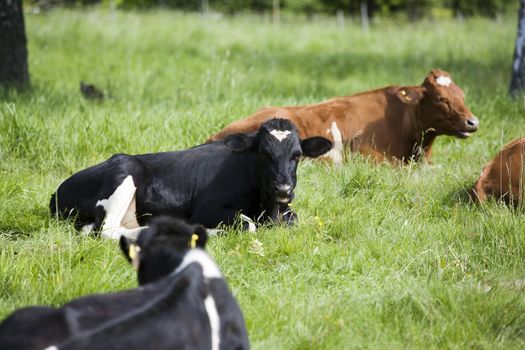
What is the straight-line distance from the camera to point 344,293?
5.13 m

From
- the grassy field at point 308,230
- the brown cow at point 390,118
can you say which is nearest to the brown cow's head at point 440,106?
the brown cow at point 390,118

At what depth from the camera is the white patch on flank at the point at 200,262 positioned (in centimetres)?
382

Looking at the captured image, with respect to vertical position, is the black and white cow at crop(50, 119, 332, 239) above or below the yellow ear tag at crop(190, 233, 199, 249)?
below

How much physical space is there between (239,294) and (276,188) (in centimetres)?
161

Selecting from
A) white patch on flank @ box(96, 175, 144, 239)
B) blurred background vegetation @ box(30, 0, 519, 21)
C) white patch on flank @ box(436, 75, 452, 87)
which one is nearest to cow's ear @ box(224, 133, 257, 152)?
white patch on flank @ box(96, 175, 144, 239)

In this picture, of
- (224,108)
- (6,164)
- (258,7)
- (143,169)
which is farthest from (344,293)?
(258,7)

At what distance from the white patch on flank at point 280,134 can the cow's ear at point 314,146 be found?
0.30 meters

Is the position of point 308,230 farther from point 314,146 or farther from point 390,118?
point 390,118

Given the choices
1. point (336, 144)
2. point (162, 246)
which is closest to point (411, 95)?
point (336, 144)

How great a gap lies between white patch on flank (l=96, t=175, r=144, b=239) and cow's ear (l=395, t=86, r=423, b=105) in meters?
4.12

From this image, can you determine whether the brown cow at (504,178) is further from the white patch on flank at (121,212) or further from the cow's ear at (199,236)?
the cow's ear at (199,236)

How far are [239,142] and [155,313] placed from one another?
3.56 metres

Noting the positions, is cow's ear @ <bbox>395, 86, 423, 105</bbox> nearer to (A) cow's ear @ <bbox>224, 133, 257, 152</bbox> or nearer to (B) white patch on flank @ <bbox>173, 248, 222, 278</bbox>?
(A) cow's ear @ <bbox>224, 133, 257, 152</bbox>

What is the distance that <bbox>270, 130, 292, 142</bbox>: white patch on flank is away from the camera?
6680 mm
